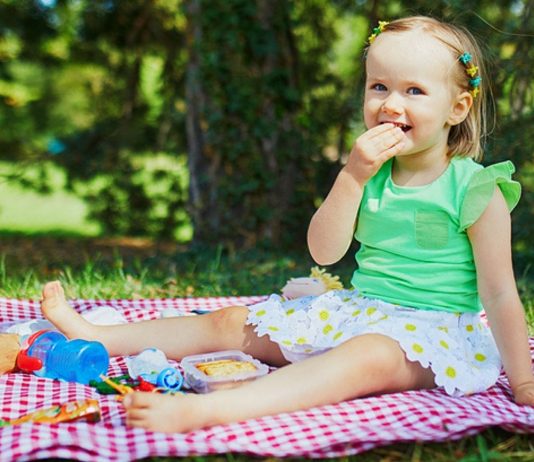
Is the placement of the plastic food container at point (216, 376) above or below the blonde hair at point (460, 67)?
below

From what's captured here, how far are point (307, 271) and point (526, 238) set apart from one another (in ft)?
3.35

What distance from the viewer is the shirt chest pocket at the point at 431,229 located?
1962 millimetres

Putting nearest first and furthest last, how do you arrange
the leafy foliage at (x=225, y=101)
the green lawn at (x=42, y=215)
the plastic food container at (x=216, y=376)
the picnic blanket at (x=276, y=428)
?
1. the picnic blanket at (x=276, y=428)
2. the plastic food container at (x=216, y=376)
3. the leafy foliage at (x=225, y=101)
4. the green lawn at (x=42, y=215)

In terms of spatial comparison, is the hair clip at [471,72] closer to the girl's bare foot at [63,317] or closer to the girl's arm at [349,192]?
the girl's arm at [349,192]

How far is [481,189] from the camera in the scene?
1909 millimetres

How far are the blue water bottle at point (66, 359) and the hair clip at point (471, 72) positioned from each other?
113 cm

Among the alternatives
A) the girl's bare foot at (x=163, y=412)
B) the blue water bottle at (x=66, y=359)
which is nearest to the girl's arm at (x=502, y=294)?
the girl's bare foot at (x=163, y=412)

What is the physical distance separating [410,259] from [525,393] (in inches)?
16.5

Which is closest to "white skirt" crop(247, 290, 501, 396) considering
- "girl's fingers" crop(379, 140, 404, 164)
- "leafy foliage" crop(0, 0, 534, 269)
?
"girl's fingers" crop(379, 140, 404, 164)

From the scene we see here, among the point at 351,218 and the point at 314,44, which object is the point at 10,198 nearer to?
the point at 314,44

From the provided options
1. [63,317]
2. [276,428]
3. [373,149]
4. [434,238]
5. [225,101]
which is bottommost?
[276,428]

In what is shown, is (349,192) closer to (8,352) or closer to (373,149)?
(373,149)

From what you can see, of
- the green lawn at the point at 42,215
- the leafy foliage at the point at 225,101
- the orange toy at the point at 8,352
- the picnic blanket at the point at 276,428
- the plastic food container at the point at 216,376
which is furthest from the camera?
the green lawn at the point at 42,215

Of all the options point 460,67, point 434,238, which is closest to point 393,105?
point 460,67
